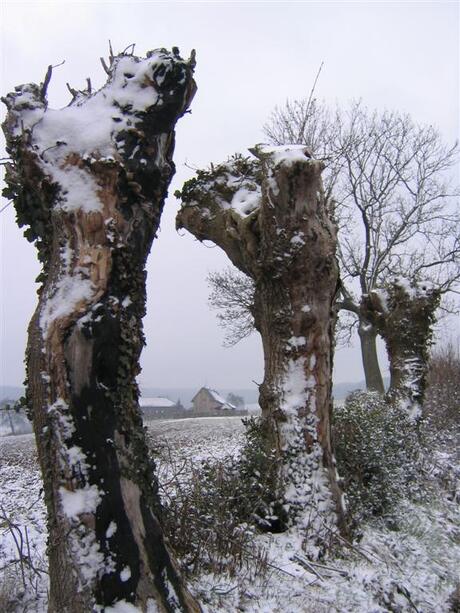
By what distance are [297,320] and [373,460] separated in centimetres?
274

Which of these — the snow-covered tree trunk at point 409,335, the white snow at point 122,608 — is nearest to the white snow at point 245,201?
the white snow at point 122,608

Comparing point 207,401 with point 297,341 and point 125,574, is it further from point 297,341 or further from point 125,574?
point 125,574

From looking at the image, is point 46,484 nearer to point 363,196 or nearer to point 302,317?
point 302,317

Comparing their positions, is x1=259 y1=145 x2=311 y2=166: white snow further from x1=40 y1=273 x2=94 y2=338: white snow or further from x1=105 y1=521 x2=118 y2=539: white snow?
x1=105 y1=521 x2=118 y2=539: white snow

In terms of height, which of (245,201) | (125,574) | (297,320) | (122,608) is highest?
(245,201)

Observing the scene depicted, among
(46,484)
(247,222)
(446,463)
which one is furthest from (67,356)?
(446,463)

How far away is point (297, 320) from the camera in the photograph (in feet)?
20.7

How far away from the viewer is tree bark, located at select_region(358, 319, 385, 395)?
20641 mm

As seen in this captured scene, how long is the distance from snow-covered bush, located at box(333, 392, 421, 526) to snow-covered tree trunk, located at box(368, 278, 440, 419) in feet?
5.80

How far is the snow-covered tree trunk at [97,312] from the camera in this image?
3309 millimetres

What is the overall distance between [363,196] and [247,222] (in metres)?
17.6

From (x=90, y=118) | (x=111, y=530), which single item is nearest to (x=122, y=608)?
(x=111, y=530)

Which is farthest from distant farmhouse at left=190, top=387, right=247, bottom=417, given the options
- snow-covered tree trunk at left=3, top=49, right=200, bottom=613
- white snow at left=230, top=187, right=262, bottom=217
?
snow-covered tree trunk at left=3, top=49, right=200, bottom=613

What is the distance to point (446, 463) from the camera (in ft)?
32.9
